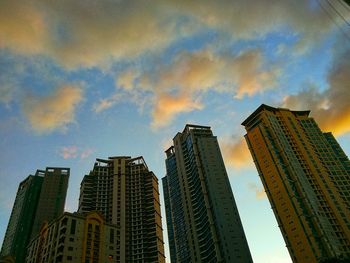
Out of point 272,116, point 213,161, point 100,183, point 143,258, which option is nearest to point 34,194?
point 100,183

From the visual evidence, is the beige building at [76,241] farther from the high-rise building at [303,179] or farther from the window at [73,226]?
the high-rise building at [303,179]

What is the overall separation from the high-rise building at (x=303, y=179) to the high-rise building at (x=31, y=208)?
292 ft

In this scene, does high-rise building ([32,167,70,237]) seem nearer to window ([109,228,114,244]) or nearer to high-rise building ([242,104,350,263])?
window ([109,228,114,244])

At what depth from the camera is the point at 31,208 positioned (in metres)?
143

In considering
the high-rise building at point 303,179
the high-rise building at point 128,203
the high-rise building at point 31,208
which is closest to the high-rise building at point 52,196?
the high-rise building at point 31,208

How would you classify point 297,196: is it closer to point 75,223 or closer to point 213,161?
point 213,161

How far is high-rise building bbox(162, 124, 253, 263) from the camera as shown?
348 feet

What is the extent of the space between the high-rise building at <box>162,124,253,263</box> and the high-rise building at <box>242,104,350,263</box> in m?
14.2

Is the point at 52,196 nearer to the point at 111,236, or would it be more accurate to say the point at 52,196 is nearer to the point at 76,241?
the point at 111,236

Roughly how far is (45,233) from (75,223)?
11.4 meters

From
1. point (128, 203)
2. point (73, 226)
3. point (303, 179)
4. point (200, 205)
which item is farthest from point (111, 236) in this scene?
point (303, 179)

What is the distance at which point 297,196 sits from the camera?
101 metres

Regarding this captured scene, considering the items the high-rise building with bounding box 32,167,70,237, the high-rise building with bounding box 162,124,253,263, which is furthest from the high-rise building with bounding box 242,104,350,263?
the high-rise building with bounding box 32,167,70,237

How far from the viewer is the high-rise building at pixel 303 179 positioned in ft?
300
